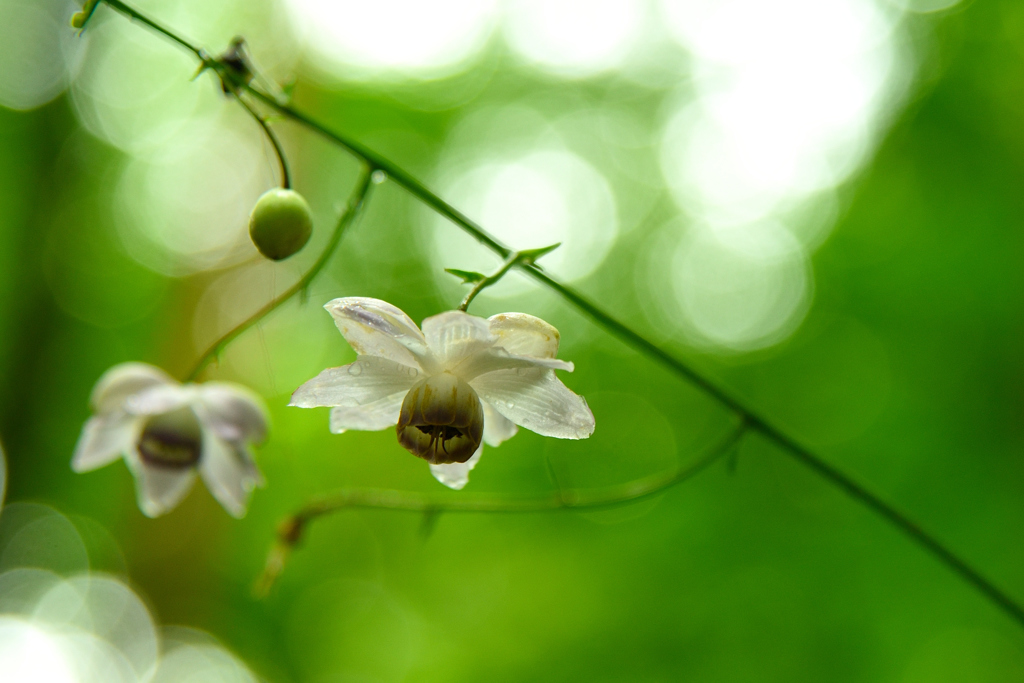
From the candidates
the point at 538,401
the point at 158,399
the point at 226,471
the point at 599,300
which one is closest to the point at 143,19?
the point at 538,401

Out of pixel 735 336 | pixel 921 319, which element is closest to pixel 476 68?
pixel 735 336

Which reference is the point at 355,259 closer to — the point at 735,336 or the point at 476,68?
the point at 476,68

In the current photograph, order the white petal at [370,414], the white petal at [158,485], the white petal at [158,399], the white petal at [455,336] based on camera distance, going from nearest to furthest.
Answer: the white petal at [455,336], the white petal at [370,414], the white petal at [158,399], the white petal at [158,485]

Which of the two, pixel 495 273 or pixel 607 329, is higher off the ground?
pixel 607 329

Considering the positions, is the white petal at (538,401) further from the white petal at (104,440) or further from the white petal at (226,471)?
the white petal at (104,440)

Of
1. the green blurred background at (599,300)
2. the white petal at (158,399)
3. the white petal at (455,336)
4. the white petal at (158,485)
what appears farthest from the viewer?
the green blurred background at (599,300)

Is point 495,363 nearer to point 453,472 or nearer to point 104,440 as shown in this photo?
point 453,472

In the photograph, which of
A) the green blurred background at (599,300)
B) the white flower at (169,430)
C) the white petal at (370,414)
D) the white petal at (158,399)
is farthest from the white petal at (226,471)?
the green blurred background at (599,300)
